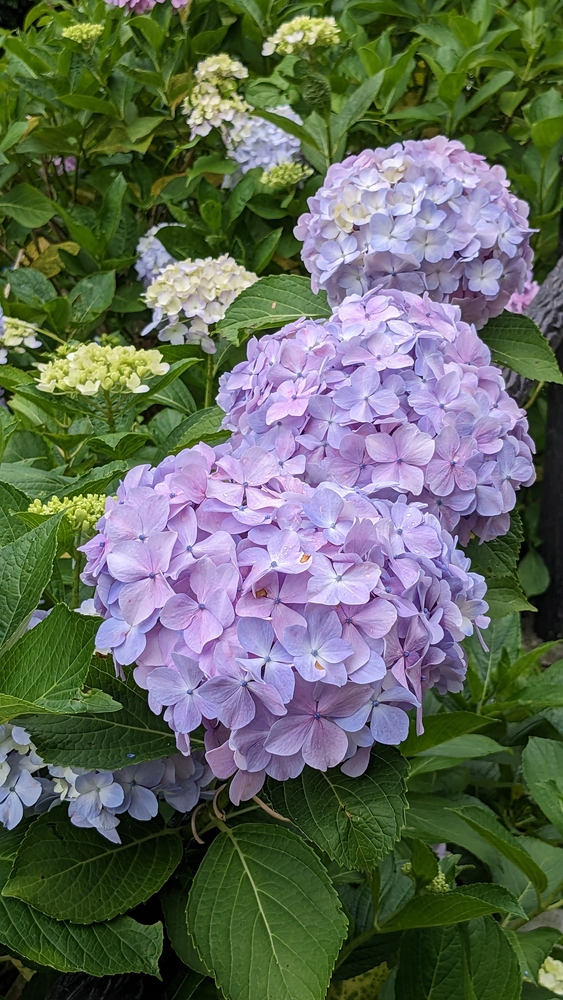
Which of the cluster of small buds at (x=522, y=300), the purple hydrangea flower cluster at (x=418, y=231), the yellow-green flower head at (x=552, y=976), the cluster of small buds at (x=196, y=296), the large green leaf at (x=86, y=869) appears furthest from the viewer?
the cluster of small buds at (x=522, y=300)

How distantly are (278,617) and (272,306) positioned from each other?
666 millimetres

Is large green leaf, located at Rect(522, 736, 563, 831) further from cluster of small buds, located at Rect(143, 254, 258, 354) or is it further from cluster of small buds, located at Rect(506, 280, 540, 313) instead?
cluster of small buds, located at Rect(506, 280, 540, 313)

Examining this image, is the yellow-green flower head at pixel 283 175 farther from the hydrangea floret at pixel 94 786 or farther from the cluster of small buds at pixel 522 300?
the hydrangea floret at pixel 94 786

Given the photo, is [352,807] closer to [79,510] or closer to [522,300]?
[79,510]

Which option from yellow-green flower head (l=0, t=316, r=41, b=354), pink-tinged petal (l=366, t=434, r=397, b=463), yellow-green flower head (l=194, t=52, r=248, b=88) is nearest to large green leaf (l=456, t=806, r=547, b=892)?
pink-tinged petal (l=366, t=434, r=397, b=463)

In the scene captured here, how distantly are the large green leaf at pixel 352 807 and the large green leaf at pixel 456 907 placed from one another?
0.21 m

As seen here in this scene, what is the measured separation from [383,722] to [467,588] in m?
0.13

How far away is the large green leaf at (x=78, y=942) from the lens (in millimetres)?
593

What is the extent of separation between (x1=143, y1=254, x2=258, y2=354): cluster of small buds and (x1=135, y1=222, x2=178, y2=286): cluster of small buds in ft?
1.16

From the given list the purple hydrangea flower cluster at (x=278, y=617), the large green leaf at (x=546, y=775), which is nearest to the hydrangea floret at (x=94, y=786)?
the purple hydrangea flower cluster at (x=278, y=617)

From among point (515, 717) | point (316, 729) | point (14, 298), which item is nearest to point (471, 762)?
point (515, 717)

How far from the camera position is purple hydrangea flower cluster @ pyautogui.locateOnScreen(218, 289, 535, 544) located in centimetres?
67

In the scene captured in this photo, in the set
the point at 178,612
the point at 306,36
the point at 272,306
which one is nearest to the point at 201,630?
the point at 178,612

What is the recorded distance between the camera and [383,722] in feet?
1.70
